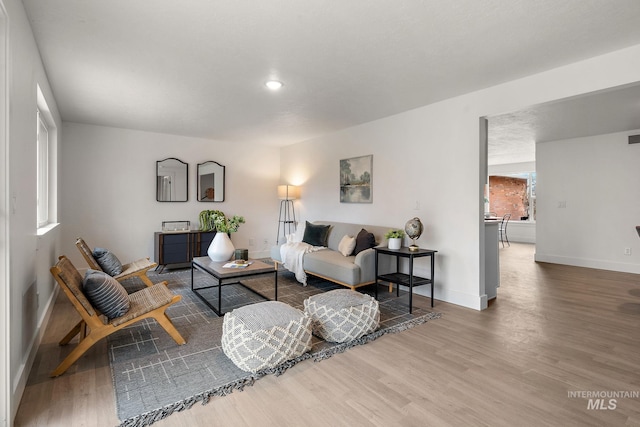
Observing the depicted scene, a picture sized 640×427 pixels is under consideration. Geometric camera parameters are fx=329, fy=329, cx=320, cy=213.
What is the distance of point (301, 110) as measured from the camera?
14.5ft

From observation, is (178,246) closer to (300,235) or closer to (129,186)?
(129,186)

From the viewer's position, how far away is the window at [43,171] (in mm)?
3846

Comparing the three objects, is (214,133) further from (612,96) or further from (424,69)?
(612,96)

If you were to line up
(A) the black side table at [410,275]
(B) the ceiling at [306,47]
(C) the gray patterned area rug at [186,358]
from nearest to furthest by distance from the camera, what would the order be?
1. (C) the gray patterned area rug at [186,358]
2. (B) the ceiling at [306,47]
3. (A) the black side table at [410,275]

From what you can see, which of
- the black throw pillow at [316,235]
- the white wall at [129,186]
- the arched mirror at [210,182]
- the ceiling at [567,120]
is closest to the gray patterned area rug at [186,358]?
the black throw pillow at [316,235]

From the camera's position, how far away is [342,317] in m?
2.76

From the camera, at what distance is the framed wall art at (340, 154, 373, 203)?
5035 mm

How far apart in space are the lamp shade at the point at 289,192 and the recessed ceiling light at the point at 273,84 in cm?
314

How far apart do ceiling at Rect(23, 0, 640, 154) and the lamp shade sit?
244 centimetres

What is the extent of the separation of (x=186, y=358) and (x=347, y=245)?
251cm

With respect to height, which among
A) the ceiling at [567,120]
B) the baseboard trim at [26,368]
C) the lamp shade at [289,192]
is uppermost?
the ceiling at [567,120]

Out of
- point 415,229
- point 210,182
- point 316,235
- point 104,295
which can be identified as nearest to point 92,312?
point 104,295

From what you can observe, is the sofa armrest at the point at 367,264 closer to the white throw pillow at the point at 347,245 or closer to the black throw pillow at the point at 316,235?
the white throw pillow at the point at 347,245

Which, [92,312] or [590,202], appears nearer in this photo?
[92,312]
